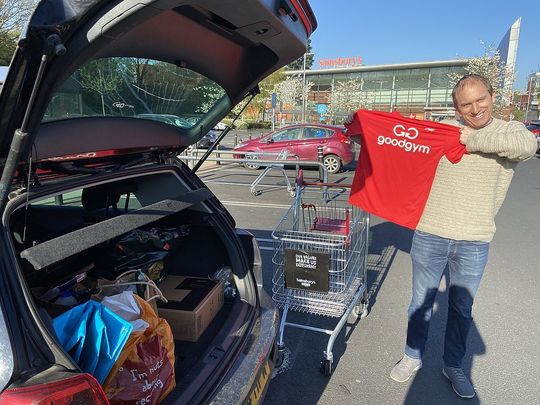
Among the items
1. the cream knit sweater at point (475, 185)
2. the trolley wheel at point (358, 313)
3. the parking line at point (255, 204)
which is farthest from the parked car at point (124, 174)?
the parking line at point (255, 204)

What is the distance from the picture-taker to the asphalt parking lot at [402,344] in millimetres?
2688

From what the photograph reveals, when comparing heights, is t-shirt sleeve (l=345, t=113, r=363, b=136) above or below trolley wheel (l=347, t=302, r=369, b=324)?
above

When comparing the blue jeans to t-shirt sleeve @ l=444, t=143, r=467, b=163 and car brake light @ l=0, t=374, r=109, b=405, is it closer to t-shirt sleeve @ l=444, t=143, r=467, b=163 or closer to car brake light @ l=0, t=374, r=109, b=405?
t-shirt sleeve @ l=444, t=143, r=467, b=163

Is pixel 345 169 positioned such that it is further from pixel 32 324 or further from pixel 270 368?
pixel 32 324

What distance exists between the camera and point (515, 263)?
5059 mm

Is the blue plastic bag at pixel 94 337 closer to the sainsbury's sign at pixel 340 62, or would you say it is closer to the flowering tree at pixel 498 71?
the flowering tree at pixel 498 71

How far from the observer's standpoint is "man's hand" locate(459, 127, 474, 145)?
244 centimetres

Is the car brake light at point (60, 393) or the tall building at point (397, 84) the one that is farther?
the tall building at point (397, 84)

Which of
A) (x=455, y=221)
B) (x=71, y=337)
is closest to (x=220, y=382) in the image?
(x=71, y=337)

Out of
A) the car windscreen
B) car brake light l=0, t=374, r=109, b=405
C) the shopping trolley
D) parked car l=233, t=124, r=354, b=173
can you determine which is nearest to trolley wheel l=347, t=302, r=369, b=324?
the shopping trolley

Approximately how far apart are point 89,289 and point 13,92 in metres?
1.20

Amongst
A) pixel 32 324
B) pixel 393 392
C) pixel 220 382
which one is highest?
pixel 32 324

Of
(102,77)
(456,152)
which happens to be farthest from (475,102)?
(102,77)

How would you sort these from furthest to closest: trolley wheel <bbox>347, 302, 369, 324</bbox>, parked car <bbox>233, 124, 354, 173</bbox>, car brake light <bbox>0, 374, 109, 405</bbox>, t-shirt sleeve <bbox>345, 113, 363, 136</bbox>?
parked car <bbox>233, 124, 354, 173</bbox>
trolley wheel <bbox>347, 302, 369, 324</bbox>
t-shirt sleeve <bbox>345, 113, 363, 136</bbox>
car brake light <bbox>0, 374, 109, 405</bbox>
